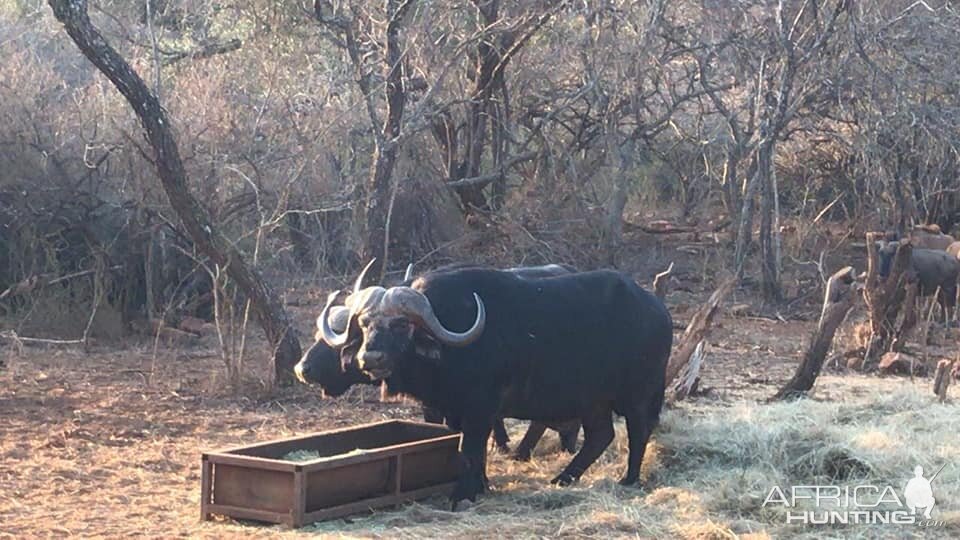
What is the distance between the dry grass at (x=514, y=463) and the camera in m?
8.09

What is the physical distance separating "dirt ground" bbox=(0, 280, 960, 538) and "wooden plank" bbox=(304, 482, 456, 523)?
0.06 metres

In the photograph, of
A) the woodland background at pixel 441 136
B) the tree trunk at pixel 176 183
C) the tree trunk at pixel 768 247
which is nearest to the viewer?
the tree trunk at pixel 176 183

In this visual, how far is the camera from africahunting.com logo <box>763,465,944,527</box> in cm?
791

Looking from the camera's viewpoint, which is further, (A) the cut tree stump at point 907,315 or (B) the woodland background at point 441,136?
(B) the woodland background at point 441,136

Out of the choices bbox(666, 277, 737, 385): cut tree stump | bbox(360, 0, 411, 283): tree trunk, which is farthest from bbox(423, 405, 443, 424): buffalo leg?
bbox(360, 0, 411, 283): tree trunk

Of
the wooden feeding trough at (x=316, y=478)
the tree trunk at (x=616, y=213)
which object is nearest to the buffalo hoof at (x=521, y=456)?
the wooden feeding trough at (x=316, y=478)

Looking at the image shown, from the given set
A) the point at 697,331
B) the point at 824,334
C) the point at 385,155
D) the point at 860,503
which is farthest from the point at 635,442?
the point at 385,155

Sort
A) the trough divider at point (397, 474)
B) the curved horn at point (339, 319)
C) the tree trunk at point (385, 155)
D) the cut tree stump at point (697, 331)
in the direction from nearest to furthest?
1. the trough divider at point (397, 474)
2. the curved horn at point (339, 319)
3. the cut tree stump at point (697, 331)
4. the tree trunk at point (385, 155)

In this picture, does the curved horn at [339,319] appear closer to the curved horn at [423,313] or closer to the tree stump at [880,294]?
the curved horn at [423,313]

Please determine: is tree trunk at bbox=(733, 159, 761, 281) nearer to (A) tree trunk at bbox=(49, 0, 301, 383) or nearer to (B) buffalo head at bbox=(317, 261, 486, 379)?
→ (A) tree trunk at bbox=(49, 0, 301, 383)

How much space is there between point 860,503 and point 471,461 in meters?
2.29

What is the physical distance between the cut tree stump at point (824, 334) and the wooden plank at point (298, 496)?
4752mm

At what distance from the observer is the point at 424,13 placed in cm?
1523

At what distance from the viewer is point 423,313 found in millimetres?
8828
